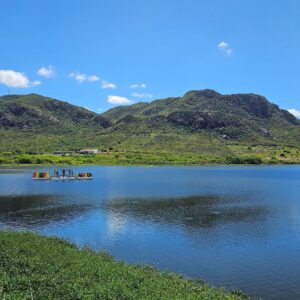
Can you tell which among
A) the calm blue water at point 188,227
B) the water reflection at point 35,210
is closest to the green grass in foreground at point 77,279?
the calm blue water at point 188,227

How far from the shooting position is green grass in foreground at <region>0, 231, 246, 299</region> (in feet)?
103

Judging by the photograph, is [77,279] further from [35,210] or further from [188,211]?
[35,210]

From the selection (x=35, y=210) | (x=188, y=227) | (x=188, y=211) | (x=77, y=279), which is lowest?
(x=35, y=210)

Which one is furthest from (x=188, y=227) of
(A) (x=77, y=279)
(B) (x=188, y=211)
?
(A) (x=77, y=279)

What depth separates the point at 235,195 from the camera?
129 m

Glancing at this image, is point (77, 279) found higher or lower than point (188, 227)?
higher

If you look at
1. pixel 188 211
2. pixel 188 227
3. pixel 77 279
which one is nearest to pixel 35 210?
pixel 188 211

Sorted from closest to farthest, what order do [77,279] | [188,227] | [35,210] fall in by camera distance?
1. [77,279]
2. [188,227]
3. [35,210]

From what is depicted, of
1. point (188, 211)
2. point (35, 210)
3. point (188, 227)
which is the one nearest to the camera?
point (188, 227)

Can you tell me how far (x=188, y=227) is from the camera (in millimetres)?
75062

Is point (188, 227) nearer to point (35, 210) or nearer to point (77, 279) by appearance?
point (35, 210)

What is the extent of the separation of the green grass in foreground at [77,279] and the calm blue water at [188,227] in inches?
Answer: 295

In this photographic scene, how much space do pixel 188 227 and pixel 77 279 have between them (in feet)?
140

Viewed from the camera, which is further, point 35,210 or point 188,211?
point 188,211
